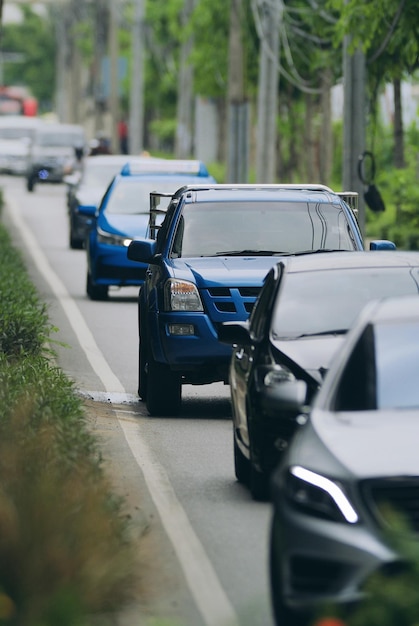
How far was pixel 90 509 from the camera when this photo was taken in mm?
7949

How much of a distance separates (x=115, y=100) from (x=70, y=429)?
6479 centimetres

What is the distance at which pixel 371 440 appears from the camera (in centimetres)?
711

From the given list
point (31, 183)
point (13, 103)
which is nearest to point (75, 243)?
point (31, 183)

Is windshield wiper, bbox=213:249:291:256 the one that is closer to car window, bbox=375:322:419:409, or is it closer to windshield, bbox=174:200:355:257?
windshield, bbox=174:200:355:257

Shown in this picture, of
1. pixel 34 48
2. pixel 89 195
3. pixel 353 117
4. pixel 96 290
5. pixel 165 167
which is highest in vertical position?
pixel 34 48

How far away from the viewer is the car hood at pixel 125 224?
79.2 feet

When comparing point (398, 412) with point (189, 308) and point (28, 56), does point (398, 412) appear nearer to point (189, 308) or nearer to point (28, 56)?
point (189, 308)

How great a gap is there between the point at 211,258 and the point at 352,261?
3.81m

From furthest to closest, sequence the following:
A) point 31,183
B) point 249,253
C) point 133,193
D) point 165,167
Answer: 1. point 31,183
2. point 165,167
3. point 133,193
4. point 249,253

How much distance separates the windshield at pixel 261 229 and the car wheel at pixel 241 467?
3749mm

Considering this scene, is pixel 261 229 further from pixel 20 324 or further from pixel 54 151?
pixel 54 151

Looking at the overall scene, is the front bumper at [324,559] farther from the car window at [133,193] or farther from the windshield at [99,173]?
the windshield at [99,173]

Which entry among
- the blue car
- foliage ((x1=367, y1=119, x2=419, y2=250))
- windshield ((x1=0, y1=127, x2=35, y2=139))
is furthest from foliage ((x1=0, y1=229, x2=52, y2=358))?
windshield ((x1=0, y1=127, x2=35, y2=139))

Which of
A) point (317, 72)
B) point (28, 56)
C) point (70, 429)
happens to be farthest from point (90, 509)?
point (28, 56)
